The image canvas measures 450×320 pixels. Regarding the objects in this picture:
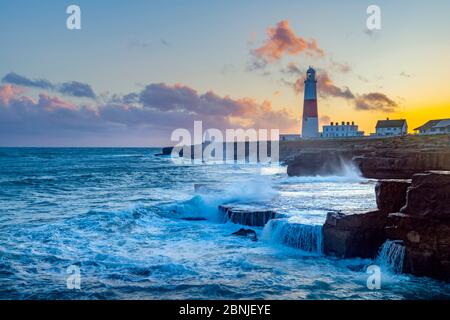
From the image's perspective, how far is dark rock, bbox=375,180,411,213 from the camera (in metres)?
11.5

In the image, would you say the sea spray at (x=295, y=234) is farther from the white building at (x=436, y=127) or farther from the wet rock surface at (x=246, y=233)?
the white building at (x=436, y=127)

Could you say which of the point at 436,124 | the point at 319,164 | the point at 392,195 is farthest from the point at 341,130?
the point at 392,195

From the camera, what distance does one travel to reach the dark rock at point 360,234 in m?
11.6

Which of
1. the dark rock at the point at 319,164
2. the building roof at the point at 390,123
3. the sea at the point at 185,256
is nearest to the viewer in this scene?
the sea at the point at 185,256

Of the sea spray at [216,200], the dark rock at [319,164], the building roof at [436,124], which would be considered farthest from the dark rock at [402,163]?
the building roof at [436,124]

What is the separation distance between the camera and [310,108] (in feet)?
202

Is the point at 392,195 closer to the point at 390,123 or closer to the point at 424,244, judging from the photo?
the point at 424,244

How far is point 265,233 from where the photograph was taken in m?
14.1

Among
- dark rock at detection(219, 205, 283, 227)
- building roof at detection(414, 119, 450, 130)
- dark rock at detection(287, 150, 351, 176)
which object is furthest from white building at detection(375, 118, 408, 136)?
dark rock at detection(219, 205, 283, 227)

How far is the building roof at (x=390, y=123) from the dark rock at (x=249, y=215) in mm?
59874

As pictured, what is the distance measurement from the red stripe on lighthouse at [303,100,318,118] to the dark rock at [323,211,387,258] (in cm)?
5015

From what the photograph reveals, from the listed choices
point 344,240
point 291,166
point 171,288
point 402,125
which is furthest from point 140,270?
point 402,125

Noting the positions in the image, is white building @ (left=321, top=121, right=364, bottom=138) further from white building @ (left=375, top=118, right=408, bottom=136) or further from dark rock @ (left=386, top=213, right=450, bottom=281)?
dark rock @ (left=386, top=213, right=450, bottom=281)
